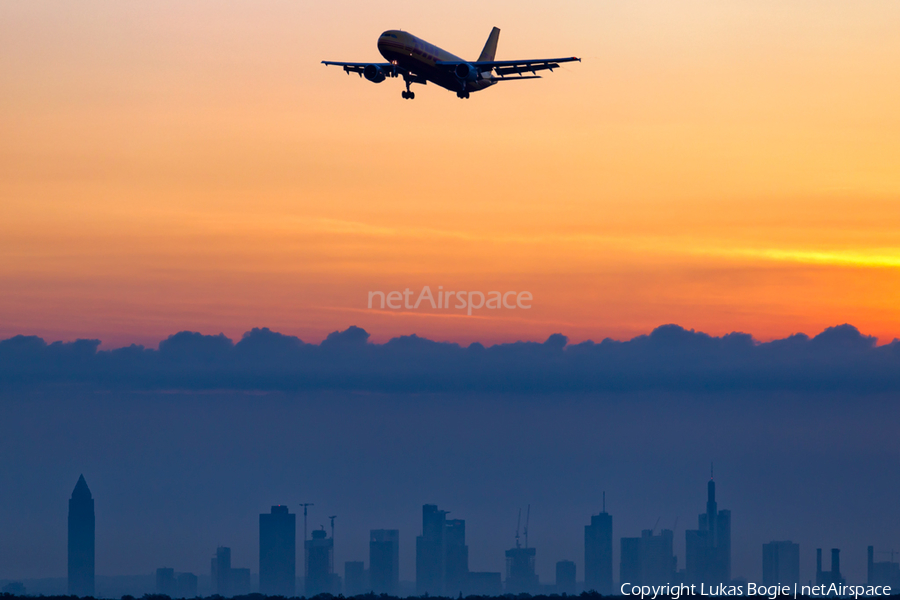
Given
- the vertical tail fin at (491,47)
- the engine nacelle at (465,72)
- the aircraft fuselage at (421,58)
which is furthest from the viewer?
the vertical tail fin at (491,47)

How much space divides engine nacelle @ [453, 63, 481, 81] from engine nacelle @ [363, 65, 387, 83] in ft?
26.9

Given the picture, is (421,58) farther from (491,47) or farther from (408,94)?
(491,47)

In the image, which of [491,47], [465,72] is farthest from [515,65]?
[491,47]

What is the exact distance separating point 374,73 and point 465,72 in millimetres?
9812

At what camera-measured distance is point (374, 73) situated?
10644 cm

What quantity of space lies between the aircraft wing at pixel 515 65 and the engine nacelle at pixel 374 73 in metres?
6.95

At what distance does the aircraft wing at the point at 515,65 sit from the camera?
337 ft

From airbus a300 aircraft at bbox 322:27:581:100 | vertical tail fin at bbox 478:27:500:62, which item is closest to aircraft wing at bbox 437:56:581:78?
airbus a300 aircraft at bbox 322:27:581:100

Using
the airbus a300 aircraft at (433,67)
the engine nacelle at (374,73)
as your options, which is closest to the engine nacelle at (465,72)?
the airbus a300 aircraft at (433,67)

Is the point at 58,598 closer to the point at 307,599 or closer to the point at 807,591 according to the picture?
the point at 307,599

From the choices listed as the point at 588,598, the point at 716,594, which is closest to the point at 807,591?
the point at 716,594

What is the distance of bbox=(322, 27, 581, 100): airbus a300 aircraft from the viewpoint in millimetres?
99000

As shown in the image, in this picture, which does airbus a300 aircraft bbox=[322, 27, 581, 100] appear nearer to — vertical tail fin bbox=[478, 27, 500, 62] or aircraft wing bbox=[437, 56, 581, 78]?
aircraft wing bbox=[437, 56, 581, 78]

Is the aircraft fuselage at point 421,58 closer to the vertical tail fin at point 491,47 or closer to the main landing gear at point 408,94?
the main landing gear at point 408,94
